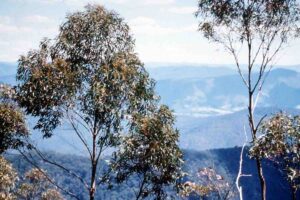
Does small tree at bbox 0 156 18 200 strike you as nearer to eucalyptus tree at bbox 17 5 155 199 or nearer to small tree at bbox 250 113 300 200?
eucalyptus tree at bbox 17 5 155 199

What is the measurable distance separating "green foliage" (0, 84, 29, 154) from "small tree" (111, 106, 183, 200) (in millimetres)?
5650

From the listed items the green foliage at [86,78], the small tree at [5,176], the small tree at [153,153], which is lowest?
the small tree at [5,176]

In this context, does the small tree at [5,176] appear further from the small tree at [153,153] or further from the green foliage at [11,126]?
the small tree at [153,153]

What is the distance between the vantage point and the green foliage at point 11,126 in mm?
19469

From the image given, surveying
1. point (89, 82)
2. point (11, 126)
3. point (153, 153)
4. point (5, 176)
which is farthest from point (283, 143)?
point (5, 176)

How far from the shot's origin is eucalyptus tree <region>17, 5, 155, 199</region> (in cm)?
1689

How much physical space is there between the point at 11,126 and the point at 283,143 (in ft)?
41.2

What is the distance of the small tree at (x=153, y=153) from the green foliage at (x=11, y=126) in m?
5.65

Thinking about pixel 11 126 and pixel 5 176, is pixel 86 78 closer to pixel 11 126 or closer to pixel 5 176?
pixel 11 126

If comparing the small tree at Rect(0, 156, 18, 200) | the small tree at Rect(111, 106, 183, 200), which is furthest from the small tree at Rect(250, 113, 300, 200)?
the small tree at Rect(0, 156, 18, 200)

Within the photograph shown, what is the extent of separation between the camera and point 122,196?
180625 millimetres

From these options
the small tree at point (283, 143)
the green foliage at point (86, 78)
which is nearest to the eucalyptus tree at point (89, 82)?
the green foliage at point (86, 78)

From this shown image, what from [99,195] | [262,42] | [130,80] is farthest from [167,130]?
[99,195]

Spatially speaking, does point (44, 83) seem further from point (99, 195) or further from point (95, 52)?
point (99, 195)
